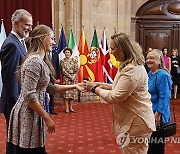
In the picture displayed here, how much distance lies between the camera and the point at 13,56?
273 centimetres

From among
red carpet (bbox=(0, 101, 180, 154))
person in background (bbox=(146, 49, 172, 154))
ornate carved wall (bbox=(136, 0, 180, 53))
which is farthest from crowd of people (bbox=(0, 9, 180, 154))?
ornate carved wall (bbox=(136, 0, 180, 53))

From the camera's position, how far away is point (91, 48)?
7.83 m

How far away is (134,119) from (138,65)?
1.25ft

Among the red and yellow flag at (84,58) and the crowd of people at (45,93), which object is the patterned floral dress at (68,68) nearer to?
the red and yellow flag at (84,58)

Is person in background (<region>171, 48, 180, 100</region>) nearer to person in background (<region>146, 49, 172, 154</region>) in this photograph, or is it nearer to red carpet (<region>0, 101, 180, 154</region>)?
red carpet (<region>0, 101, 180, 154</region>)

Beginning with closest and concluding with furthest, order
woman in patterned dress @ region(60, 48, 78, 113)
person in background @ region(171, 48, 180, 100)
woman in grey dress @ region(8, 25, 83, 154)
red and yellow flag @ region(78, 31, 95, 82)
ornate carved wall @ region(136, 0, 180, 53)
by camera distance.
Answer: woman in grey dress @ region(8, 25, 83, 154) → woman in patterned dress @ region(60, 48, 78, 113) → red and yellow flag @ region(78, 31, 95, 82) → person in background @ region(171, 48, 180, 100) → ornate carved wall @ region(136, 0, 180, 53)

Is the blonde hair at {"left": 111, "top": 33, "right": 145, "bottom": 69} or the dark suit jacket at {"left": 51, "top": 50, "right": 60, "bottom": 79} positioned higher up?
the blonde hair at {"left": 111, "top": 33, "right": 145, "bottom": 69}

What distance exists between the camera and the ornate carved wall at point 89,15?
8.07m

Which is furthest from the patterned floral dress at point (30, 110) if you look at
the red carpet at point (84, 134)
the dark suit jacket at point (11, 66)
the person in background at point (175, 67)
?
the person in background at point (175, 67)

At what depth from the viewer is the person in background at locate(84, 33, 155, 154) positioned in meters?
2.29

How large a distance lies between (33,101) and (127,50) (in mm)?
730

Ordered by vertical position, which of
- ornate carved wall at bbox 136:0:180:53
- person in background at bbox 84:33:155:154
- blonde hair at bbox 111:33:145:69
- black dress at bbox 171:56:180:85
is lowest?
black dress at bbox 171:56:180:85

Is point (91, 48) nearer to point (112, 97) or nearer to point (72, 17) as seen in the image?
point (72, 17)

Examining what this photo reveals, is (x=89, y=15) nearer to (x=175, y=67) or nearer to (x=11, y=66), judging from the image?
(x=175, y=67)
